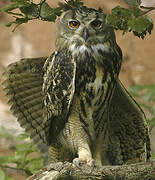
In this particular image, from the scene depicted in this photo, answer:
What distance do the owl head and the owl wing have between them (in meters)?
0.09

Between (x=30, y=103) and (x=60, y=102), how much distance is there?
52 cm

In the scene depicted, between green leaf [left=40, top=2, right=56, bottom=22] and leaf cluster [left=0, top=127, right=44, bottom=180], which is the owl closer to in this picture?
leaf cluster [left=0, top=127, right=44, bottom=180]

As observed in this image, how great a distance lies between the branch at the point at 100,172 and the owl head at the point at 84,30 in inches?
34.7

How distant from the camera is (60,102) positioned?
3.05 metres

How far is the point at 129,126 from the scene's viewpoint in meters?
3.35

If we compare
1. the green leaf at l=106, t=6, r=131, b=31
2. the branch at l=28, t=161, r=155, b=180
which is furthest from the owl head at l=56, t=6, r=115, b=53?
the green leaf at l=106, t=6, r=131, b=31

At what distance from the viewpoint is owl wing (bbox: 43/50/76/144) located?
2.98 meters

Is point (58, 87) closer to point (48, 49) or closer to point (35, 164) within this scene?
point (35, 164)

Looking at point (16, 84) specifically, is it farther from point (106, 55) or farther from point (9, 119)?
point (9, 119)

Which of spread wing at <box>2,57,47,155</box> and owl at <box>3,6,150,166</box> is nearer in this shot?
owl at <box>3,6,150,166</box>

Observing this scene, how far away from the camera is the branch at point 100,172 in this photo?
91.7 inches

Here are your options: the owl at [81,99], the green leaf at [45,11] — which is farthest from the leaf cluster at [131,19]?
the owl at [81,99]

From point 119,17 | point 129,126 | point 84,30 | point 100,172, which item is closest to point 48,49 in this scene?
point 129,126

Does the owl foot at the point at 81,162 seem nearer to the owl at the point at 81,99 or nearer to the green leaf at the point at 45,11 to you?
the owl at the point at 81,99
